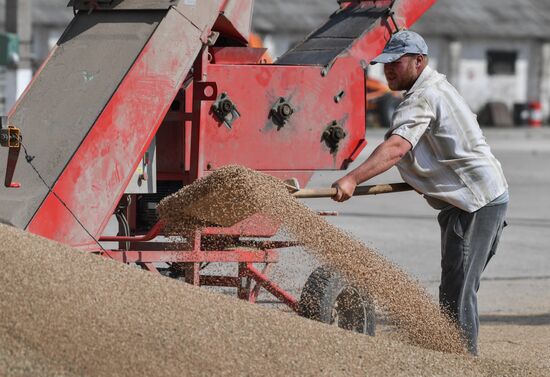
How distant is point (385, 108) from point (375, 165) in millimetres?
27027

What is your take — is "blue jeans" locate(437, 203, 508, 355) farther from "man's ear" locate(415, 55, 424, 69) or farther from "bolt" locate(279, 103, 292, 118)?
"bolt" locate(279, 103, 292, 118)

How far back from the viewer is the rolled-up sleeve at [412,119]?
561 cm

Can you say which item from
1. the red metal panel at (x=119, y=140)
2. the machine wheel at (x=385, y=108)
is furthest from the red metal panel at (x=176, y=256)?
the machine wheel at (x=385, y=108)

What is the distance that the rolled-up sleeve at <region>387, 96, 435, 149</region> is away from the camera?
5.61 metres

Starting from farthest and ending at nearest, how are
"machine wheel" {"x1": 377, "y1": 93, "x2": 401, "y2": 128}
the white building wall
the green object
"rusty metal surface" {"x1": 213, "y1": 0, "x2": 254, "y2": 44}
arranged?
the white building wall < "machine wheel" {"x1": 377, "y1": 93, "x2": 401, "y2": 128} < the green object < "rusty metal surface" {"x1": 213, "y1": 0, "x2": 254, "y2": 44}

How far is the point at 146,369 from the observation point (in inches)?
177

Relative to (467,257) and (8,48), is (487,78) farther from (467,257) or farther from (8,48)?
(467,257)

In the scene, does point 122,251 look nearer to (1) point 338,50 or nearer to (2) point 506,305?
(1) point 338,50

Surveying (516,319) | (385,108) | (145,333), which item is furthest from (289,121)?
(385,108)

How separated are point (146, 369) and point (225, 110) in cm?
213

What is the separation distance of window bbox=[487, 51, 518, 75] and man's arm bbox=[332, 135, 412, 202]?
34693 mm

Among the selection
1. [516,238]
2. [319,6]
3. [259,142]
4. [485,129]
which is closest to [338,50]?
[259,142]

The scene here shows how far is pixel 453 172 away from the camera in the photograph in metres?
5.77

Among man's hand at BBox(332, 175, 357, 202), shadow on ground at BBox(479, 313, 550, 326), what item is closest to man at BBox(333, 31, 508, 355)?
man's hand at BBox(332, 175, 357, 202)
